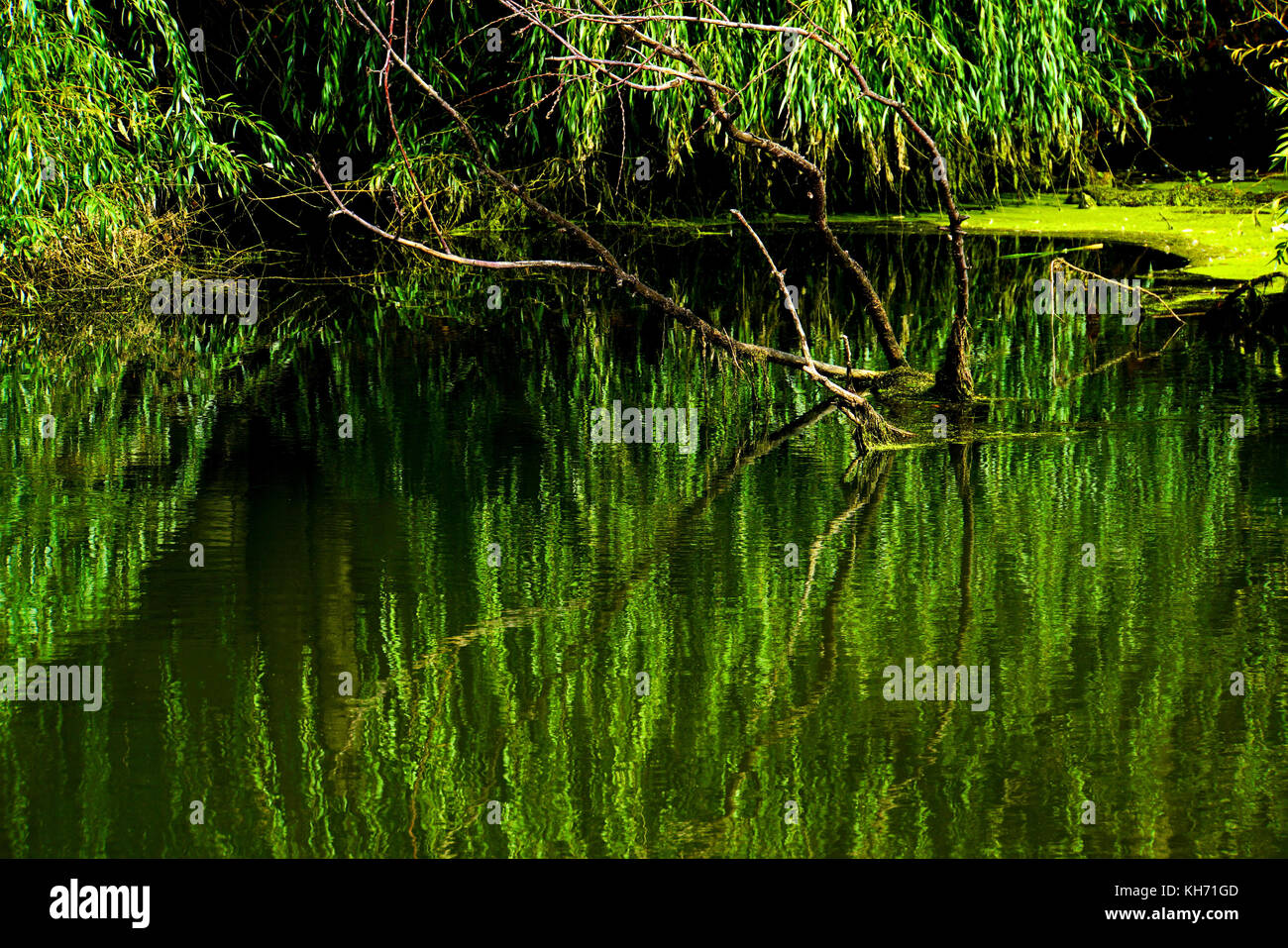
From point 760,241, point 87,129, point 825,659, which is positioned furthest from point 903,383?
point 87,129

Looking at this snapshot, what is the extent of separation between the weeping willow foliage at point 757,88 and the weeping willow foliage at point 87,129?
44.7 inches

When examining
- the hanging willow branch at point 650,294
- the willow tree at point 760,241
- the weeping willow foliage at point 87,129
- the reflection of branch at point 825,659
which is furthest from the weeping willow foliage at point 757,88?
the reflection of branch at point 825,659

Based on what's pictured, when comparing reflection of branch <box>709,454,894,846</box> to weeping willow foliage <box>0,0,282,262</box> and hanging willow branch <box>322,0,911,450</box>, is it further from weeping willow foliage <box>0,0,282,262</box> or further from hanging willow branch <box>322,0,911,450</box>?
weeping willow foliage <box>0,0,282,262</box>

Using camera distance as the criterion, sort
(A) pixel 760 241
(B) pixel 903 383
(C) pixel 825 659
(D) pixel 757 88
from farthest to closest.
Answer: (D) pixel 757 88 → (B) pixel 903 383 → (A) pixel 760 241 → (C) pixel 825 659

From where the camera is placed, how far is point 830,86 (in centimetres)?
1004

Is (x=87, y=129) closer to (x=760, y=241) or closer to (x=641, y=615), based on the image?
(x=760, y=241)

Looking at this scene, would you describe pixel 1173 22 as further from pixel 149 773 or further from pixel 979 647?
pixel 149 773

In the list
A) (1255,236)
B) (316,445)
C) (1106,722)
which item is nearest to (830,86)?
(1255,236)

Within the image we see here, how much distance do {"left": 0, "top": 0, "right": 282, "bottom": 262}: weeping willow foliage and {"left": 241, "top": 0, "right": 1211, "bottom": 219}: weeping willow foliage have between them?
3.72 feet

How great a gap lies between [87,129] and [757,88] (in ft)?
12.7

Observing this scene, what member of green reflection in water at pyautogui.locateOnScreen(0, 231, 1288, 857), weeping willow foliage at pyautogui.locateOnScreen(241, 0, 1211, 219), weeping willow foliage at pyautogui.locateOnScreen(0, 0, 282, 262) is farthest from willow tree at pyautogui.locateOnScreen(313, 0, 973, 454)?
weeping willow foliage at pyautogui.locateOnScreen(0, 0, 282, 262)

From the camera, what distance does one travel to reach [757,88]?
10.4 meters

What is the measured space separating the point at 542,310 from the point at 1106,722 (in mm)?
7085

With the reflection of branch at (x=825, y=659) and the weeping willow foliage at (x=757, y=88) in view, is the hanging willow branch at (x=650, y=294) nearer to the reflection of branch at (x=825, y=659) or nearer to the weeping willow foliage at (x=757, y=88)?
the reflection of branch at (x=825, y=659)
